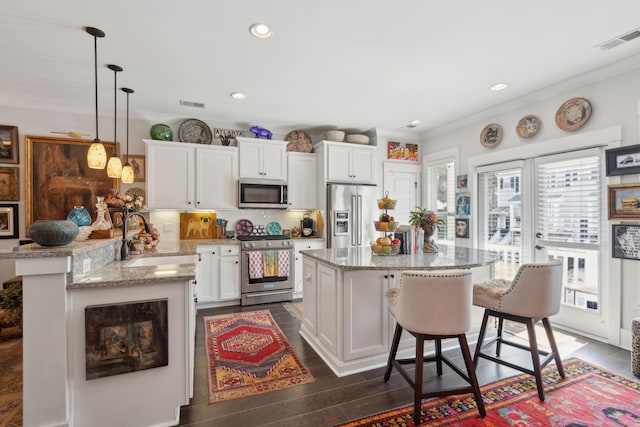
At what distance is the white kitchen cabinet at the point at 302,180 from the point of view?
492 centimetres

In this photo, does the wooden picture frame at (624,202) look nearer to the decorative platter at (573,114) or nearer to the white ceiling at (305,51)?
the decorative platter at (573,114)

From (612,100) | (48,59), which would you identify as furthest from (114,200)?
(612,100)

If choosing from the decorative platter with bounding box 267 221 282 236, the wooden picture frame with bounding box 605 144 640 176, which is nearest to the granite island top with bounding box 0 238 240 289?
the decorative platter with bounding box 267 221 282 236

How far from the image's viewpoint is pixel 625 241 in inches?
112

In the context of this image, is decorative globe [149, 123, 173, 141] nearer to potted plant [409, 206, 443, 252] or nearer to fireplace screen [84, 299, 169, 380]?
fireplace screen [84, 299, 169, 380]

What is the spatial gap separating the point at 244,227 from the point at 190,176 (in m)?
1.13

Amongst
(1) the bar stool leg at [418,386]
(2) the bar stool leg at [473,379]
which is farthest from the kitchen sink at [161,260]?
(2) the bar stool leg at [473,379]

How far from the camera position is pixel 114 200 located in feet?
8.46

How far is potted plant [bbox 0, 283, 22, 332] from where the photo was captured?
3.02 m

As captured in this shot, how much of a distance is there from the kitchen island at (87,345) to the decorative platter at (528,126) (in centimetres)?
406

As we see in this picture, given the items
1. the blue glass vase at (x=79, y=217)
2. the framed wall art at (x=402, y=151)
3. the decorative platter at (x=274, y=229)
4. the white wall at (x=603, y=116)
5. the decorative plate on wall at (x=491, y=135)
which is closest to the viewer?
the blue glass vase at (x=79, y=217)

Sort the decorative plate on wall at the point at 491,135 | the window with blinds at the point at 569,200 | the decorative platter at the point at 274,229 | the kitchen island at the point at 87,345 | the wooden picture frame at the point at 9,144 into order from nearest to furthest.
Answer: the kitchen island at the point at 87,345, the window with blinds at the point at 569,200, the wooden picture frame at the point at 9,144, the decorative plate on wall at the point at 491,135, the decorative platter at the point at 274,229

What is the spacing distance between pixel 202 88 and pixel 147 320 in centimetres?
267

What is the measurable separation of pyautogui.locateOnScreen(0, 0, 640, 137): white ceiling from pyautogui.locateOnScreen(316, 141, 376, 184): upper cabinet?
94 centimetres
